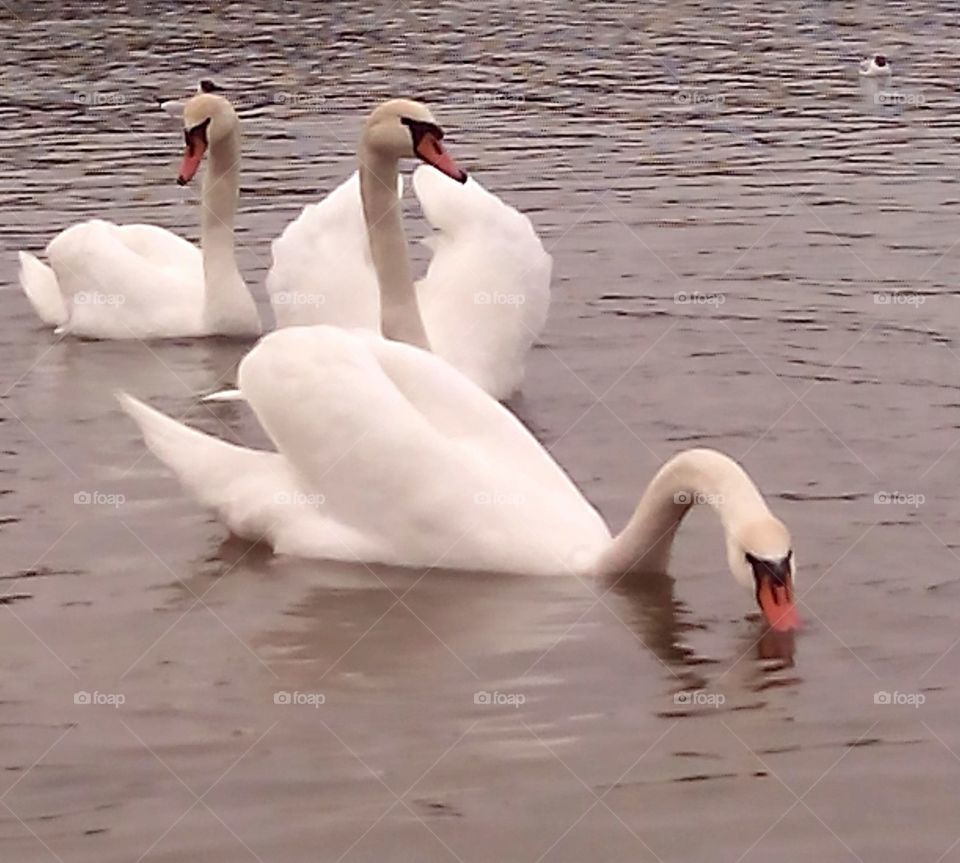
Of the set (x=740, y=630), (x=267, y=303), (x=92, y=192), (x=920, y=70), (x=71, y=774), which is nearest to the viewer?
(x=71, y=774)

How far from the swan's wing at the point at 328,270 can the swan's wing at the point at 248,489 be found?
2.24 meters

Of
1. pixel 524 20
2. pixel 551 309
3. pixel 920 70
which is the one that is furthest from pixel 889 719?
pixel 524 20

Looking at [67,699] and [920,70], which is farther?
[920,70]

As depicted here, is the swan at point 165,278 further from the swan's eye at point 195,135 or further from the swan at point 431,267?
the swan at point 431,267

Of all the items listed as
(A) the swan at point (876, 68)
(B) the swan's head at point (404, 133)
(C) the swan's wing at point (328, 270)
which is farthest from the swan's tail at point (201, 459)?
(A) the swan at point (876, 68)

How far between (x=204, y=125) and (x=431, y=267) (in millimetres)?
2225

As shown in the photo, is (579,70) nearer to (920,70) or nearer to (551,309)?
(920,70)

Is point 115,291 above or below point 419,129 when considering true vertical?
below

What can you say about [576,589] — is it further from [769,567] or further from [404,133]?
[404,133]

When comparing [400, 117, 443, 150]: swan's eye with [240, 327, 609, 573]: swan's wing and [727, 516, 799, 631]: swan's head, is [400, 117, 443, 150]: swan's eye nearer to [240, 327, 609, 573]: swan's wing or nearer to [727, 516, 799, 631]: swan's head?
[240, 327, 609, 573]: swan's wing

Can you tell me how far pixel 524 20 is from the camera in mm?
29594

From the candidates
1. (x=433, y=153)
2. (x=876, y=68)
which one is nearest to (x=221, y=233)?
(x=433, y=153)

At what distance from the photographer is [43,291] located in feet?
46.5

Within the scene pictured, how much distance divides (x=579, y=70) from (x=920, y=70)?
10.8ft
